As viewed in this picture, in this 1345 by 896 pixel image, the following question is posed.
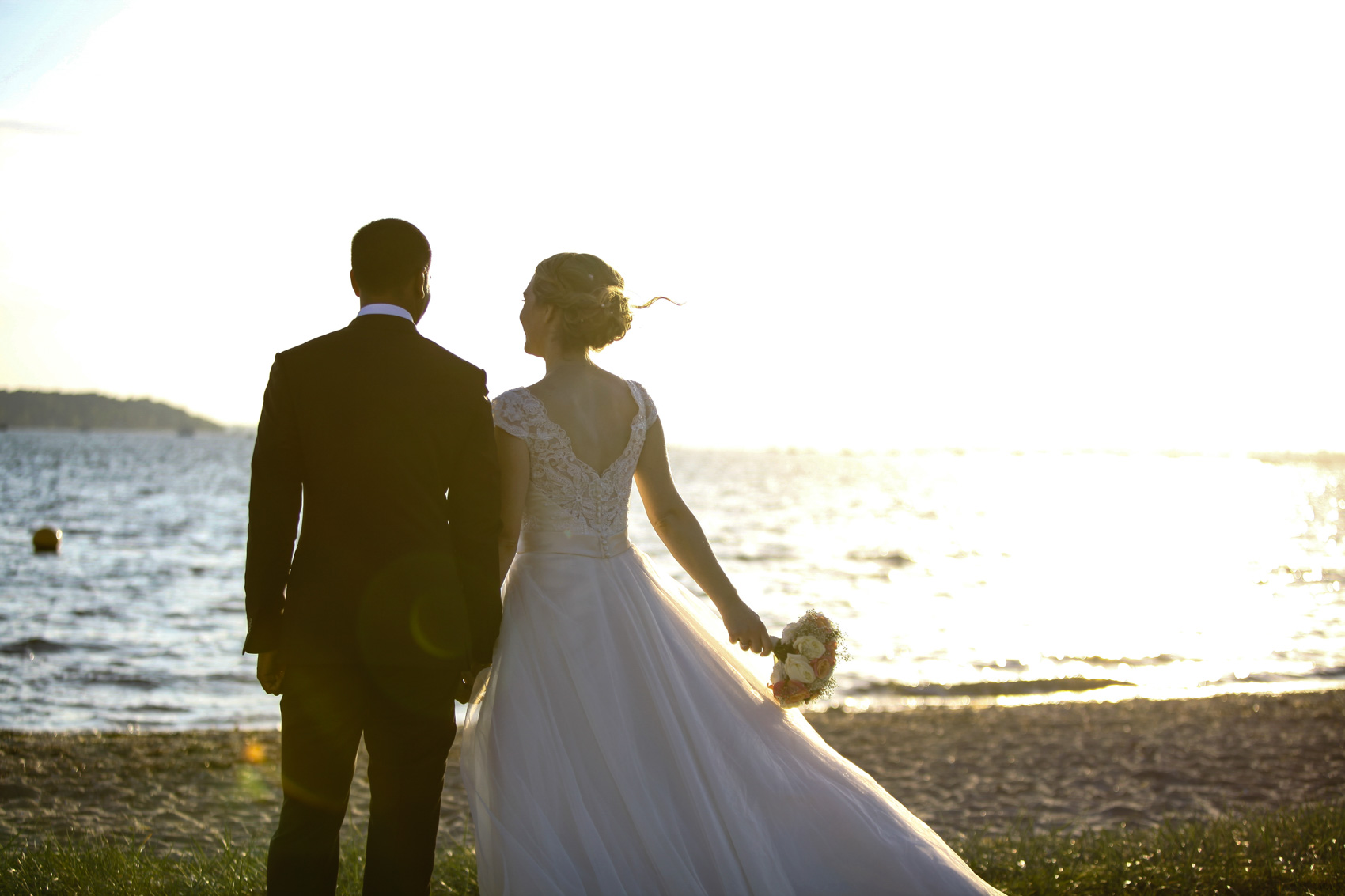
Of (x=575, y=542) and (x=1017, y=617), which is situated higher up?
(x=575, y=542)

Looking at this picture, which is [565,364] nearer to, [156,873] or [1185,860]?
[156,873]

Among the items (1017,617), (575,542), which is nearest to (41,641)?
(575,542)

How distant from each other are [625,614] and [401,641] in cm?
86

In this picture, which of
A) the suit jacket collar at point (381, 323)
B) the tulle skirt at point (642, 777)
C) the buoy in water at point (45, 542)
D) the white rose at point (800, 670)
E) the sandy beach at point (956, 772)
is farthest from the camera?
the buoy in water at point (45, 542)

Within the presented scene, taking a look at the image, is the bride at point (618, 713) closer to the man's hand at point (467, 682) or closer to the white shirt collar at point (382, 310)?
the man's hand at point (467, 682)

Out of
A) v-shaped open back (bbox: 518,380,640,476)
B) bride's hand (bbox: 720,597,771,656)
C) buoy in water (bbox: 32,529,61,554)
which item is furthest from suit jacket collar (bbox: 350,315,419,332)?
buoy in water (bbox: 32,529,61,554)

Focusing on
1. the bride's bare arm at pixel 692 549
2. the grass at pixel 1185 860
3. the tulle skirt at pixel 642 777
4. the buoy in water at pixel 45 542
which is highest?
the bride's bare arm at pixel 692 549

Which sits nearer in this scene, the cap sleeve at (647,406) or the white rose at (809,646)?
the white rose at (809,646)

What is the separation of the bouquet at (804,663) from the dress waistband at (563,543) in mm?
761

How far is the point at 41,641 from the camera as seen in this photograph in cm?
1381

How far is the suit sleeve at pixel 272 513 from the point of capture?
9.12 ft

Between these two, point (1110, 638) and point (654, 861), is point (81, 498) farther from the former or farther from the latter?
point (654, 861)

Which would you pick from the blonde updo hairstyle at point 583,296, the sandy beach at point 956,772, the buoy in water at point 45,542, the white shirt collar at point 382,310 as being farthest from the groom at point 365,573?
the buoy in water at point 45,542

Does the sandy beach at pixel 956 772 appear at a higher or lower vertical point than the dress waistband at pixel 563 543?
lower
